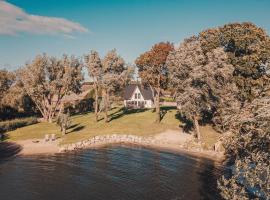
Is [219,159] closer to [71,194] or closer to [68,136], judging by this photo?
[71,194]

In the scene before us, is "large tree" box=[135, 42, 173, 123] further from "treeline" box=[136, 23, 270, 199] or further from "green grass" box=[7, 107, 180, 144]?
"green grass" box=[7, 107, 180, 144]

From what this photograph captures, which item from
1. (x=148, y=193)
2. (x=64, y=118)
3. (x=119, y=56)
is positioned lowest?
(x=148, y=193)

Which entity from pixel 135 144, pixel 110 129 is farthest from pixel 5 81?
pixel 135 144

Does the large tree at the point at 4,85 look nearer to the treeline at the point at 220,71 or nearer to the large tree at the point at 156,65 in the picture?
the large tree at the point at 156,65

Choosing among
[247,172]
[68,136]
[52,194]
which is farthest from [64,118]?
[247,172]

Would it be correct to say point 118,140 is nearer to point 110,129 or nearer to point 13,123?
point 110,129

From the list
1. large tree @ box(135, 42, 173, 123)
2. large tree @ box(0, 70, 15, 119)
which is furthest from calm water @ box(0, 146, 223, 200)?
large tree @ box(0, 70, 15, 119)
